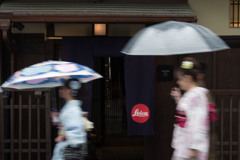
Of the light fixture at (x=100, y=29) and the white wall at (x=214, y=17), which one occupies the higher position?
the white wall at (x=214, y=17)

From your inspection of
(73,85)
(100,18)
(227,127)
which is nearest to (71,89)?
(73,85)

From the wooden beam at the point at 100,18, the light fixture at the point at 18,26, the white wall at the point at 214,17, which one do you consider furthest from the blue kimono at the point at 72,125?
the white wall at the point at 214,17

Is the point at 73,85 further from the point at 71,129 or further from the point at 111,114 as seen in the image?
the point at 111,114

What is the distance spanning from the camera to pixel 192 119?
4.71 meters

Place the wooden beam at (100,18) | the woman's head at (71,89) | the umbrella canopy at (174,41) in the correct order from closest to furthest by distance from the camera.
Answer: the woman's head at (71,89) → the umbrella canopy at (174,41) → the wooden beam at (100,18)

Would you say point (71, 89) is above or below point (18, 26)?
below

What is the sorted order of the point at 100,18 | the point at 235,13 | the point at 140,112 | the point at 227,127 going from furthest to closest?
the point at 235,13, the point at 227,127, the point at 140,112, the point at 100,18

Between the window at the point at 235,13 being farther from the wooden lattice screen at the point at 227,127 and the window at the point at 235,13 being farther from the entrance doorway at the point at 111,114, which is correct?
the entrance doorway at the point at 111,114

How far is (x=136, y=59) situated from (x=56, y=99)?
1.94 meters

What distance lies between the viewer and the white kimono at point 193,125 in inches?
183

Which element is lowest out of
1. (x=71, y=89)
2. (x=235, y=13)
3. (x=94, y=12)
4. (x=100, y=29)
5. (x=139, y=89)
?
(x=139, y=89)

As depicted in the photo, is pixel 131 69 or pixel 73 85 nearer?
pixel 73 85

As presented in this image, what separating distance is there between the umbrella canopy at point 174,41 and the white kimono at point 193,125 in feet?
2.32

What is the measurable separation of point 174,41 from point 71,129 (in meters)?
1.79
